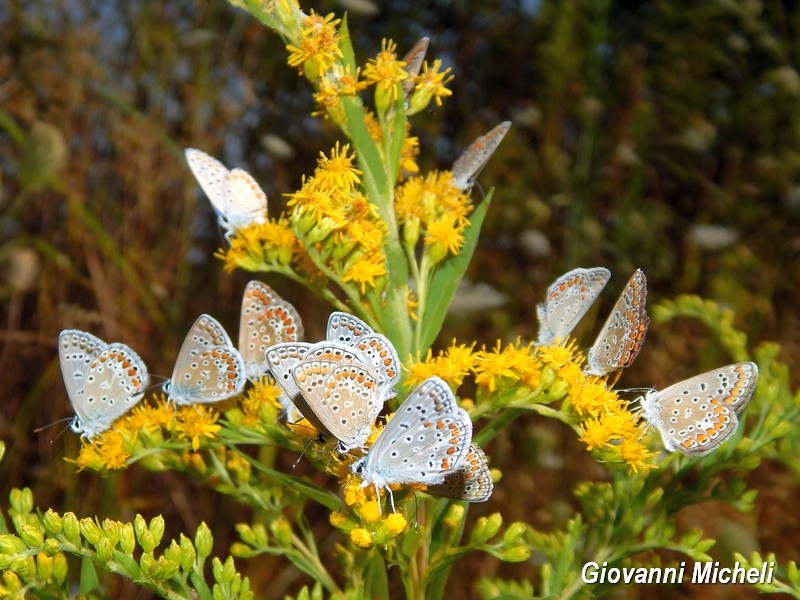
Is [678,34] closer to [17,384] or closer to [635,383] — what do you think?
[635,383]

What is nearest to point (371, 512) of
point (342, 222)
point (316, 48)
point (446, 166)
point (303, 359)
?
point (303, 359)

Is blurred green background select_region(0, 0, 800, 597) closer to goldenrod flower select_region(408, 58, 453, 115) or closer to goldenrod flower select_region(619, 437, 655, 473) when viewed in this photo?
goldenrod flower select_region(408, 58, 453, 115)

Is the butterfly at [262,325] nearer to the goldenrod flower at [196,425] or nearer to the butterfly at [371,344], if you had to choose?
the goldenrod flower at [196,425]

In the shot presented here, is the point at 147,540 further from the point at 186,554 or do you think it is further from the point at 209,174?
the point at 209,174

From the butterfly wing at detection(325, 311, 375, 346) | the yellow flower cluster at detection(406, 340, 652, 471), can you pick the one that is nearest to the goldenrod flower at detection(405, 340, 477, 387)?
the yellow flower cluster at detection(406, 340, 652, 471)

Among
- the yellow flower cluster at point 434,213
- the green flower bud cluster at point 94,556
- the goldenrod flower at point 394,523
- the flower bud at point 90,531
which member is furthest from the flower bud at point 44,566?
the yellow flower cluster at point 434,213

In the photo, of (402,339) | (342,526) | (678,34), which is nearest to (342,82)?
(402,339)
